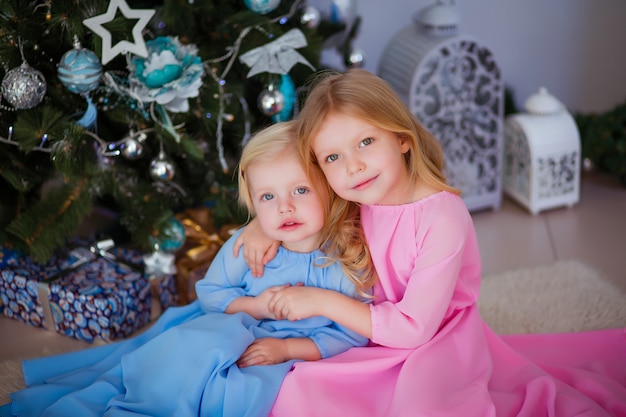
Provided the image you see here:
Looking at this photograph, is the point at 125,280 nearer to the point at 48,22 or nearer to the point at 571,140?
the point at 48,22

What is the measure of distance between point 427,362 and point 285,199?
15.0 inches

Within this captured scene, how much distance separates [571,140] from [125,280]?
140 centimetres

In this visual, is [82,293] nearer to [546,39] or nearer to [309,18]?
[309,18]

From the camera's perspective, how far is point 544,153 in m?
2.35

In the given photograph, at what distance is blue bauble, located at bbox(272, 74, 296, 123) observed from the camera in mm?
1819

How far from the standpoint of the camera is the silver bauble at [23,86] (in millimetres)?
1564

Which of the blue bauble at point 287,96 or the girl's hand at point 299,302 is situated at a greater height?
the blue bauble at point 287,96

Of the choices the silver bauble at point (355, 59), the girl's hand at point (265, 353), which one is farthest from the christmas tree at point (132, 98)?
the girl's hand at point (265, 353)

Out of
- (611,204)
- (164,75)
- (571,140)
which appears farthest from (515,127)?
(164,75)

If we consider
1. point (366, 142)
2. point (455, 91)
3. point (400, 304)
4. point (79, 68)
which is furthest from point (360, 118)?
point (455, 91)

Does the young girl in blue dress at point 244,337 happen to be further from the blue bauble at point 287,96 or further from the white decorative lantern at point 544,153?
the white decorative lantern at point 544,153

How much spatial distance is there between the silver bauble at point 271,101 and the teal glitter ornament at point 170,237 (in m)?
0.36

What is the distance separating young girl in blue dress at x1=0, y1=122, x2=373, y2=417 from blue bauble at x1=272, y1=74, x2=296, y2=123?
405 millimetres

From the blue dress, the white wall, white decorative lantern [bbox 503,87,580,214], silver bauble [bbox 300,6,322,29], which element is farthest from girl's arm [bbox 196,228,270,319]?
the white wall
